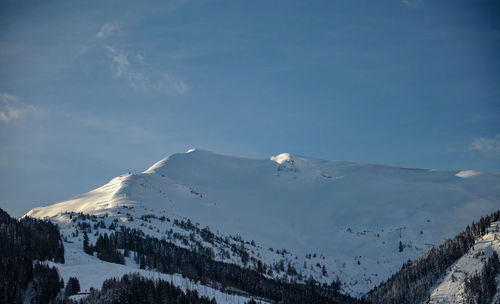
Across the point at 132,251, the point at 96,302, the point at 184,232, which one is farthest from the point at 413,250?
the point at 96,302

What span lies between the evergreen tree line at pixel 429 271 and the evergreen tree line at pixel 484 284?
13.0m

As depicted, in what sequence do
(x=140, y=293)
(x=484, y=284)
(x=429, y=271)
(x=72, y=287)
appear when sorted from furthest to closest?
(x=429, y=271) < (x=484, y=284) < (x=140, y=293) < (x=72, y=287)

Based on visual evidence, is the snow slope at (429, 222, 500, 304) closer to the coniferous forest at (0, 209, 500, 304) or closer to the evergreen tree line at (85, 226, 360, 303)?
the coniferous forest at (0, 209, 500, 304)

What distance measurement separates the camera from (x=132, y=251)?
129750mm

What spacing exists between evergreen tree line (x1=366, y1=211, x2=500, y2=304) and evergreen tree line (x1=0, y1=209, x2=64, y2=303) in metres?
87.2

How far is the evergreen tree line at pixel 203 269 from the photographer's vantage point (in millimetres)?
124562

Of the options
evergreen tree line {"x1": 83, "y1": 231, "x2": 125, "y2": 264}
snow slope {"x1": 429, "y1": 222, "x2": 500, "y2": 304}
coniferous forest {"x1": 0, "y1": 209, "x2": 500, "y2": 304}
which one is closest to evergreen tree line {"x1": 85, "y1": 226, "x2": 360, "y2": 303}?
coniferous forest {"x1": 0, "y1": 209, "x2": 500, "y2": 304}

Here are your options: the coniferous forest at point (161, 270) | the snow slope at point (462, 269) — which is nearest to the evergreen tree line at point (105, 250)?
the coniferous forest at point (161, 270)

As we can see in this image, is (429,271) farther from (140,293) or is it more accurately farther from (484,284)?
(140,293)

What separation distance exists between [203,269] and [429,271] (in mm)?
62618

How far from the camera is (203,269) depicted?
133375 mm

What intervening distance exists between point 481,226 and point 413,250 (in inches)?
2762

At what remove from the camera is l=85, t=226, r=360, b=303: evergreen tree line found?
12456cm

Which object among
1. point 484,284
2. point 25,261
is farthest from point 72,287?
point 484,284
